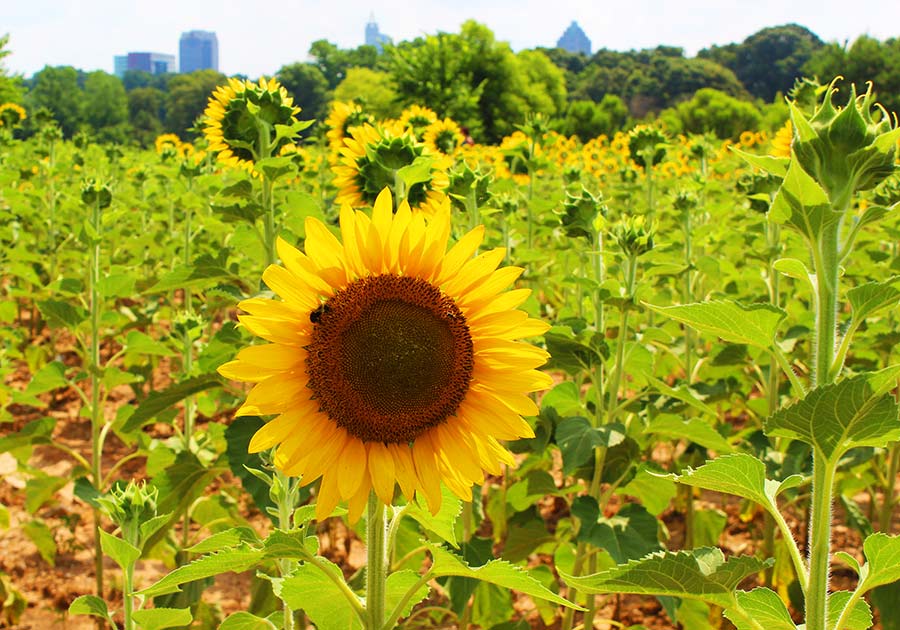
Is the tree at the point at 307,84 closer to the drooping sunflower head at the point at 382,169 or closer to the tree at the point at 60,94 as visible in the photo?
the tree at the point at 60,94

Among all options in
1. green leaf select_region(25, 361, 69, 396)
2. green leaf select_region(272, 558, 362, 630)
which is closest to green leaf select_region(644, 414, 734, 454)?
green leaf select_region(272, 558, 362, 630)

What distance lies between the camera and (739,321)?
4.53 feet

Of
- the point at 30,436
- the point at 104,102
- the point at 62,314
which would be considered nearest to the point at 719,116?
the point at 62,314

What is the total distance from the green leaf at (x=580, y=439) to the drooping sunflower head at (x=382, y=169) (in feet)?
2.34

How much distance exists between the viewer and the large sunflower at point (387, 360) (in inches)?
52.1

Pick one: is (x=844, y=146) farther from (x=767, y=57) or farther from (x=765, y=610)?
(x=767, y=57)

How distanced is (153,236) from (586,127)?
2697cm

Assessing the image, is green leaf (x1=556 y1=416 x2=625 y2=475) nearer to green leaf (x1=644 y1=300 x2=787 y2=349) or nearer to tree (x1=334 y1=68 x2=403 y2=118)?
green leaf (x1=644 y1=300 x2=787 y2=349)

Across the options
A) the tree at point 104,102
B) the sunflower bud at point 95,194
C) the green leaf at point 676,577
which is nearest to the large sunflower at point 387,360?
the green leaf at point 676,577

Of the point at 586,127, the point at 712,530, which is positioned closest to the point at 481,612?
the point at 712,530

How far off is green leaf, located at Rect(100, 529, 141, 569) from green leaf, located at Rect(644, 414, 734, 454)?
1.41m

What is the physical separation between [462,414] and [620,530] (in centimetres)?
103

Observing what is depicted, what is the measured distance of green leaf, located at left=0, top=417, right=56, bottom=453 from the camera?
288cm

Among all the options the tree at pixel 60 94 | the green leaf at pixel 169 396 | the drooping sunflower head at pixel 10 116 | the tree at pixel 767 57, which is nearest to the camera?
the green leaf at pixel 169 396
